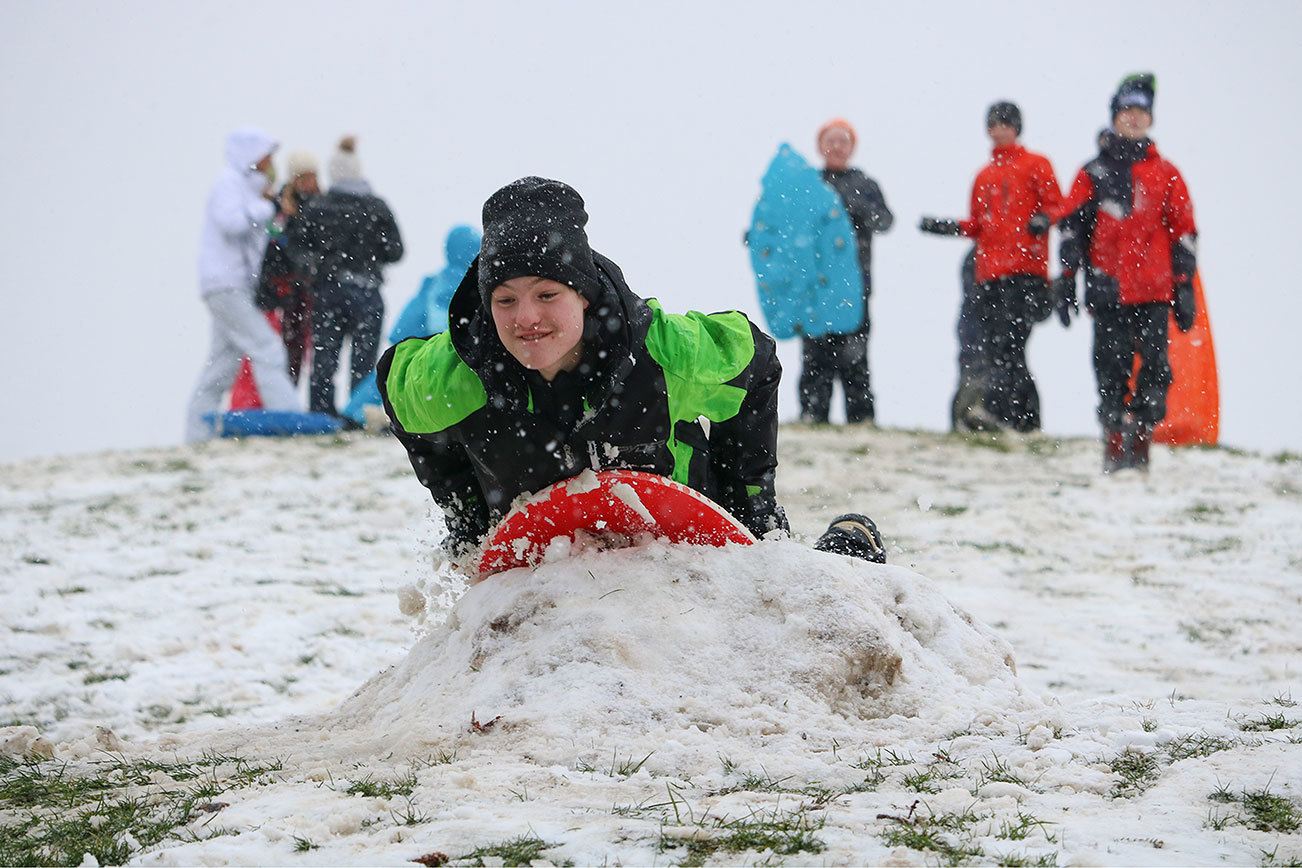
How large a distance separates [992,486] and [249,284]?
5911 mm

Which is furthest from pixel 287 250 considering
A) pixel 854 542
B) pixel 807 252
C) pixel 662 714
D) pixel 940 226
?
pixel 662 714

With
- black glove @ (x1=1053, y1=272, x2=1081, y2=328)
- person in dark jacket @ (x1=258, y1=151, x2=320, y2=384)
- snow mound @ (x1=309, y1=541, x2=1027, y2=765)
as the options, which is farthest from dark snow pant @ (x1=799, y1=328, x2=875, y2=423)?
snow mound @ (x1=309, y1=541, x2=1027, y2=765)

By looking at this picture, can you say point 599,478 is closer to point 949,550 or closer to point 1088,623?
point 1088,623

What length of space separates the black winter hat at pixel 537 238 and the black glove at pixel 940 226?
271 inches

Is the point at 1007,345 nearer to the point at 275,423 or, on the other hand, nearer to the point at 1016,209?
the point at 1016,209

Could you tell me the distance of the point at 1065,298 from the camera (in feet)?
31.6

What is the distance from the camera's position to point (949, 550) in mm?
7461

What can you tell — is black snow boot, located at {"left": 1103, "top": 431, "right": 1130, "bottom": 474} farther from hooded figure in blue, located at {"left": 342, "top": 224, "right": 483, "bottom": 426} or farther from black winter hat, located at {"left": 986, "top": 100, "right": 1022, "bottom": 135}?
hooded figure in blue, located at {"left": 342, "top": 224, "right": 483, "bottom": 426}

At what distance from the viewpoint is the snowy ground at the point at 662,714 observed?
8.22 feet

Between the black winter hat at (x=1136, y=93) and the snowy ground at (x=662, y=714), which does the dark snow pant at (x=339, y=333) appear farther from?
the black winter hat at (x=1136, y=93)

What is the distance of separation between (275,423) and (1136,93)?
689 centimetres

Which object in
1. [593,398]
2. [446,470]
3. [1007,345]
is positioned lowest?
[446,470]

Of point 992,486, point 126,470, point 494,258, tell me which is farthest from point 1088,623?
point 126,470

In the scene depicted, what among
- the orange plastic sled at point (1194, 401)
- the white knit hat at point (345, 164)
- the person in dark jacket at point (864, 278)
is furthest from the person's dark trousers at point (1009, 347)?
the white knit hat at point (345, 164)
